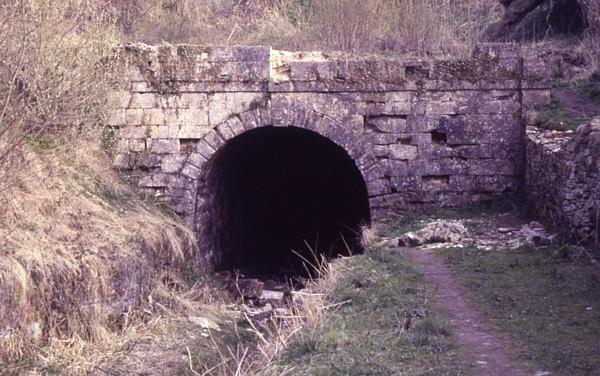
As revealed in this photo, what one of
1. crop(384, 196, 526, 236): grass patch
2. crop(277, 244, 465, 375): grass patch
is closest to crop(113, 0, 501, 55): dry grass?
crop(384, 196, 526, 236): grass patch

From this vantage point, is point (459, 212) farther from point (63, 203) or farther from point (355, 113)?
point (63, 203)

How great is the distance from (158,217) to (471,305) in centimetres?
528

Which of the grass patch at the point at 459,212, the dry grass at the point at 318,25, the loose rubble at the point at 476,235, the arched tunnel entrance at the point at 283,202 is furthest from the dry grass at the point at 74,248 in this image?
the dry grass at the point at 318,25

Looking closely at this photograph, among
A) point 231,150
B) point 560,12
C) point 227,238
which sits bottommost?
point 227,238

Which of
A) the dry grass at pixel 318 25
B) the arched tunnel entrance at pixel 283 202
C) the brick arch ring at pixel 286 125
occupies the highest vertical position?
the dry grass at pixel 318 25

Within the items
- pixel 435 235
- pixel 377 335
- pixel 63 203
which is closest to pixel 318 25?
pixel 435 235

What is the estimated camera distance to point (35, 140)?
10.6 meters

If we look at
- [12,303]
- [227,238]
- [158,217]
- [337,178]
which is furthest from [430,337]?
[337,178]

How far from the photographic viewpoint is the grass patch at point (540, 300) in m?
6.25

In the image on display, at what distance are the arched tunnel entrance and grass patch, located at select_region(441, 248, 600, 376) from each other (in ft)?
14.6

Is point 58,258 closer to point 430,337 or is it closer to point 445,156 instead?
point 430,337

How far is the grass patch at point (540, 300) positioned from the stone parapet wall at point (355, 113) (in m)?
2.41

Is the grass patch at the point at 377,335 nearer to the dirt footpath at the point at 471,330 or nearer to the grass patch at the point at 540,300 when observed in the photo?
the dirt footpath at the point at 471,330

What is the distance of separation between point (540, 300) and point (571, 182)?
222 cm
